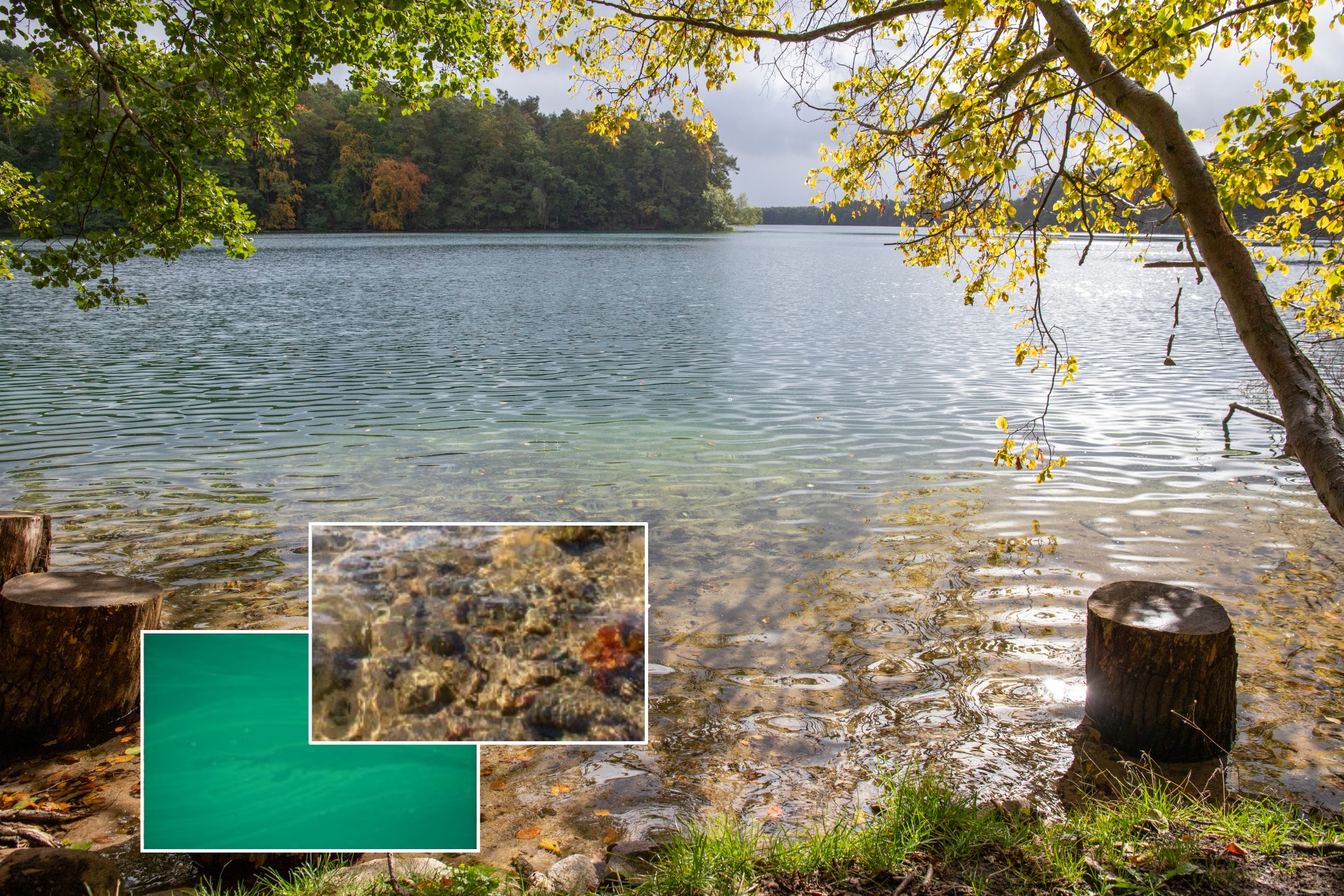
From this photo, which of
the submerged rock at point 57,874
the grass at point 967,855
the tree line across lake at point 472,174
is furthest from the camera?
the tree line across lake at point 472,174

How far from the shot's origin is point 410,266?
5084cm

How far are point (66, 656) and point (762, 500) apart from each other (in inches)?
277

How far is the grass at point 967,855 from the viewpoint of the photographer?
10.9ft

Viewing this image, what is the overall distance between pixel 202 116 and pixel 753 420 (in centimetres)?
933

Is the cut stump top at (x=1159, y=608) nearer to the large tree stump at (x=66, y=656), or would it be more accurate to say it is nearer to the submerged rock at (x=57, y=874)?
the submerged rock at (x=57, y=874)

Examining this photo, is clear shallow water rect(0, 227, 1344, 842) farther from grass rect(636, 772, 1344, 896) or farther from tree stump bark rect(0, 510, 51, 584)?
tree stump bark rect(0, 510, 51, 584)

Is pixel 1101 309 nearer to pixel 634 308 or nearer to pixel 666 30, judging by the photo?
pixel 634 308

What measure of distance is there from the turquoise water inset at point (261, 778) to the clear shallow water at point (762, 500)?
3.94 ft

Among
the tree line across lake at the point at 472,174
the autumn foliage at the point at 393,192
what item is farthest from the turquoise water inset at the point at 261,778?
the autumn foliage at the point at 393,192

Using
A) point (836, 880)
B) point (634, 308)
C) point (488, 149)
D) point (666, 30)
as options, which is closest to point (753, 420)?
point (666, 30)

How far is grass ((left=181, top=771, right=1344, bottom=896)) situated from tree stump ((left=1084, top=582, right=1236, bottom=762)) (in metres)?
0.61

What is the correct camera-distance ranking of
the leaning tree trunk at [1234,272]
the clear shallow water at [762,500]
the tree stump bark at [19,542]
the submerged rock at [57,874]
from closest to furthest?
the submerged rock at [57,874]
the leaning tree trunk at [1234,272]
the clear shallow water at [762,500]
the tree stump bark at [19,542]

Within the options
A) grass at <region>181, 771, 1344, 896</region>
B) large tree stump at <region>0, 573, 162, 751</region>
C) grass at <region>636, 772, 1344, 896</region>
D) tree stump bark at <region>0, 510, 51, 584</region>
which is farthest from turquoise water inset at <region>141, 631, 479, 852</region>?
tree stump bark at <region>0, 510, 51, 584</region>

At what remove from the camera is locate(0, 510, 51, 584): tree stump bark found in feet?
17.1
